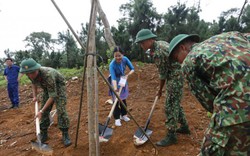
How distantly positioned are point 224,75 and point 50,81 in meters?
2.48

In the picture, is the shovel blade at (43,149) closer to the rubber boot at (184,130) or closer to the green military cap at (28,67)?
the green military cap at (28,67)

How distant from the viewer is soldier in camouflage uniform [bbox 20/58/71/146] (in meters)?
3.04

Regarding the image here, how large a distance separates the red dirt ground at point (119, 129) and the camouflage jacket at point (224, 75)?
5.54 ft

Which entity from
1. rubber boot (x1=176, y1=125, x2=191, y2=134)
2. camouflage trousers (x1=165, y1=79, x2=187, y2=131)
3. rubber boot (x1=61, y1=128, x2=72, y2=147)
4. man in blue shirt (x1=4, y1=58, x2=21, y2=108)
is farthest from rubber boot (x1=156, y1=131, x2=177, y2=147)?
man in blue shirt (x1=4, y1=58, x2=21, y2=108)

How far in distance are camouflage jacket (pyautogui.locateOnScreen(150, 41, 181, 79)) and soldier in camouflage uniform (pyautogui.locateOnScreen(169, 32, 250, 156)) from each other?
126 centimetres

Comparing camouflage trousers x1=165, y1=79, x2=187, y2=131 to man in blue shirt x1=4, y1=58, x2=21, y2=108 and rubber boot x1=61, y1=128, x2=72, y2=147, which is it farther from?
man in blue shirt x1=4, y1=58, x2=21, y2=108

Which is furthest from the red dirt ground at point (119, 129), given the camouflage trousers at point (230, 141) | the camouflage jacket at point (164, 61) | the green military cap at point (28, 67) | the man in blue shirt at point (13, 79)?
the camouflage trousers at point (230, 141)

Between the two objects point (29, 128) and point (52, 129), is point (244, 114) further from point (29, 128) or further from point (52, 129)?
point (29, 128)

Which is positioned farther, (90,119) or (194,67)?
(90,119)

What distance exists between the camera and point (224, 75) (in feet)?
4.54

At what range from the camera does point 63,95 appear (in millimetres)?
3480

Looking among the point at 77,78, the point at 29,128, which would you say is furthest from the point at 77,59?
the point at 29,128

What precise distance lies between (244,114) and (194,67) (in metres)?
0.44

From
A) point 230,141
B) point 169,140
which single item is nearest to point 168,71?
point 169,140
